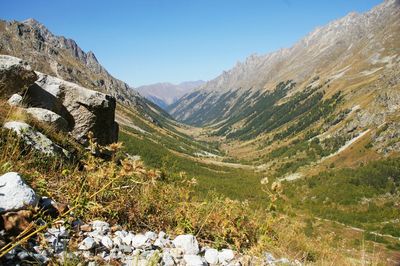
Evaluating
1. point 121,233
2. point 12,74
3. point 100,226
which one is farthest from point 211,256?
point 12,74

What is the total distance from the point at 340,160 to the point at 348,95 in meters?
69.3

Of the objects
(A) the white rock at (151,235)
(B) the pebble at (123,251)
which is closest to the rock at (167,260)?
(B) the pebble at (123,251)

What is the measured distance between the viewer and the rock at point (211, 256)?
18.2 ft

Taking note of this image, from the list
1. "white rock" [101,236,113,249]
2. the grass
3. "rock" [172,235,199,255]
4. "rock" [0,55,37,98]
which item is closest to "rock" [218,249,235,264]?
the grass

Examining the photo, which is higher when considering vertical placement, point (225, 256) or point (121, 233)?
point (121, 233)

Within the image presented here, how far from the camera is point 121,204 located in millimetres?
6293

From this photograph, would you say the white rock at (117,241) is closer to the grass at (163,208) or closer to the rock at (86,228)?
the rock at (86,228)

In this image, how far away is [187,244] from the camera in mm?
5664

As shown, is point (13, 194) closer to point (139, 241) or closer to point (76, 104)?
point (139, 241)

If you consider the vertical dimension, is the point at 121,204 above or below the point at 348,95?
below

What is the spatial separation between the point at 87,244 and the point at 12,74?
348 inches

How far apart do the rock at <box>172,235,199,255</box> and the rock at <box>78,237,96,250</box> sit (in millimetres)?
1439

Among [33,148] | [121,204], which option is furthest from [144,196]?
[33,148]

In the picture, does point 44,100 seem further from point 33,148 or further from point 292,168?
point 292,168
